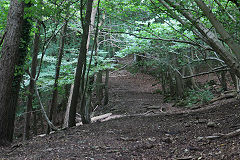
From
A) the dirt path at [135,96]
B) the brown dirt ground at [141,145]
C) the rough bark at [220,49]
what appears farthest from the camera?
the dirt path at [135,96]

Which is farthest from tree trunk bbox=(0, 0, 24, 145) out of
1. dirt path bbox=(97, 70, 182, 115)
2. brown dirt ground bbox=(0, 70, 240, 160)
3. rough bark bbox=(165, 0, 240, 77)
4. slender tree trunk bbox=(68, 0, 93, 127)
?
dirt path bbox=(97, 70, 182, 115)

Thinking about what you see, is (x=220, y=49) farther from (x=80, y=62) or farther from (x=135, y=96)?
(x=135, y=96)

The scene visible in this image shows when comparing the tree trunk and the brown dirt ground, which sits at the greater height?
the tree trunk

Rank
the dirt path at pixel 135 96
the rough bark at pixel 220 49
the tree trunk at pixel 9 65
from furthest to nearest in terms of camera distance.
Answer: the dirt path at pixel 135 96 → the tree trunk at pixel 9 65 → the rough bark at pixel 220 49

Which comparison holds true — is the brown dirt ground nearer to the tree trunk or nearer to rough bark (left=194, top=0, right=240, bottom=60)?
the tree trunk

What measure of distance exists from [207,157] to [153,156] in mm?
974

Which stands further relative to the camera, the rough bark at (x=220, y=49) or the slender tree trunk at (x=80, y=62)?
the slender tree trunk at (x=80, y=62)

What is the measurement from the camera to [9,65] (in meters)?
6.15

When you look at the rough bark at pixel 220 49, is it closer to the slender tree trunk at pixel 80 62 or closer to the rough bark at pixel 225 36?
the rough bark at pixel 225 36

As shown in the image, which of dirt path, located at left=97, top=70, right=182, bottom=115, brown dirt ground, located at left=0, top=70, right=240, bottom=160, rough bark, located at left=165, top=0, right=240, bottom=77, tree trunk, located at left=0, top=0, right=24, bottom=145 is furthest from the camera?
dirt path, located at left=97, top=70, right=182, bottom=115

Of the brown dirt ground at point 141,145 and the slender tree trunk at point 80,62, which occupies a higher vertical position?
the slender tree trunk at point 80,62

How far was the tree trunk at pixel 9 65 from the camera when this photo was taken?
20.0 ft

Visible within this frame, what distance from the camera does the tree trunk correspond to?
6.10 meters

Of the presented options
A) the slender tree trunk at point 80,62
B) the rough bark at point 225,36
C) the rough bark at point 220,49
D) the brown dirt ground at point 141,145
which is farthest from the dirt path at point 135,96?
the rough bark at point 225,36
